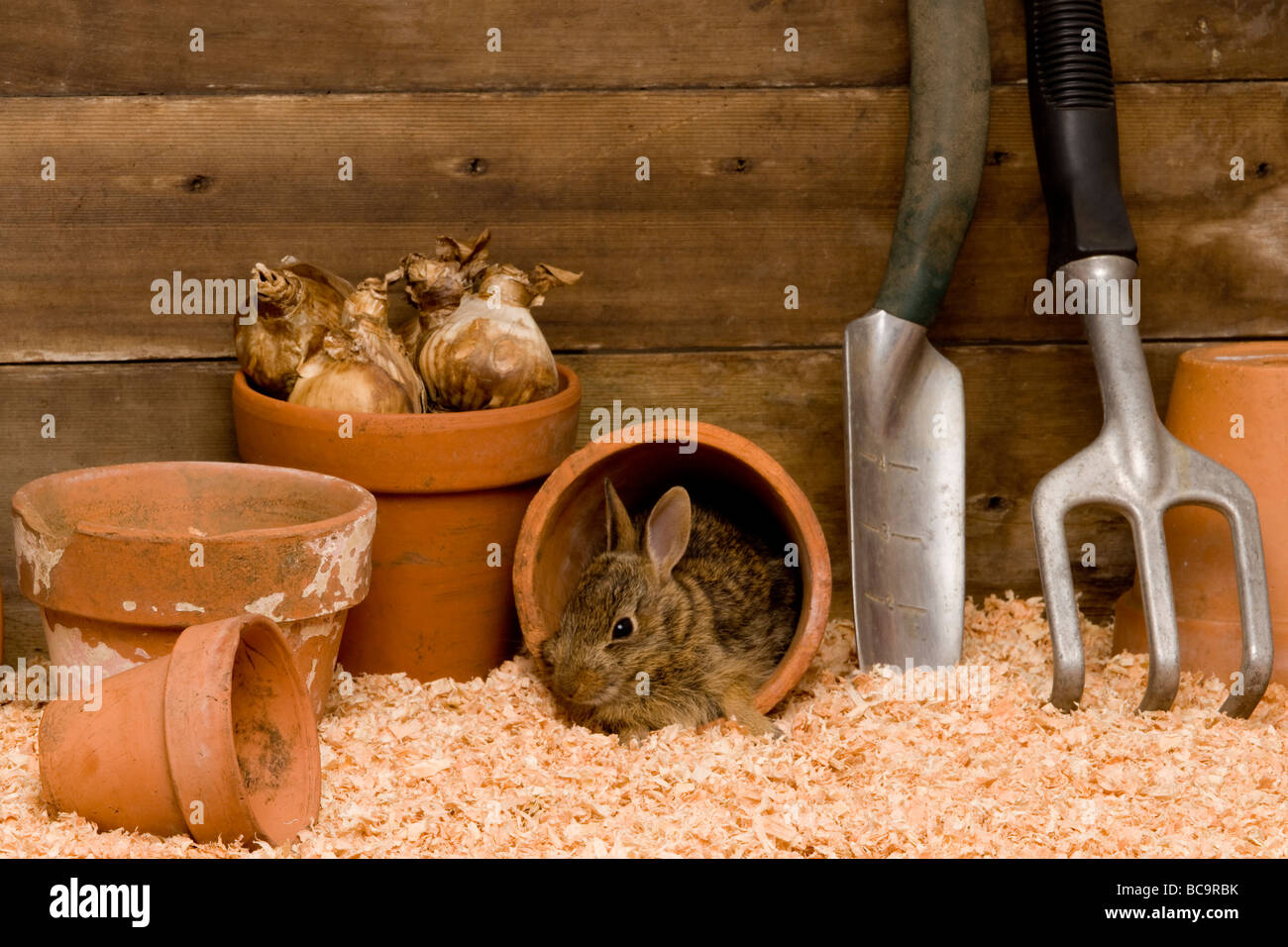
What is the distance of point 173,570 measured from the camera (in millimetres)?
1639

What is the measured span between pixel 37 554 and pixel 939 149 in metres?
1.41

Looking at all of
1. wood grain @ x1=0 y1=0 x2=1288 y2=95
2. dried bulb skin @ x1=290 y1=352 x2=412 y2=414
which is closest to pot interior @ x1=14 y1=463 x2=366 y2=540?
dried bulb skin @ x1=290 y1=352 x2=412 y2=414

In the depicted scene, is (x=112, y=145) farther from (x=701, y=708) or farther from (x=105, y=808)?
(x=701, y=708)

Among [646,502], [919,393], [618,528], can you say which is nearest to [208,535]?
[618,528]

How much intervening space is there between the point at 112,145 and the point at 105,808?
43.3 inches

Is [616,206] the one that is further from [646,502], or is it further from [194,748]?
[194,748]

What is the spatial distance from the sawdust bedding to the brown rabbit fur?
0.14ft

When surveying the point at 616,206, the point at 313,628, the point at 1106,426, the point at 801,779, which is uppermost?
the point at 616,206

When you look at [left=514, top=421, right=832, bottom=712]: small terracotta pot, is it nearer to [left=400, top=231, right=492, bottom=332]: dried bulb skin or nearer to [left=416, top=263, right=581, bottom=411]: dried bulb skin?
[left=416, top=263, right=581, bottom=411]: dried bulb skin

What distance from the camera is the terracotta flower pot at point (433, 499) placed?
74.9 inches

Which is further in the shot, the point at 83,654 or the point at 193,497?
the point at 193,497

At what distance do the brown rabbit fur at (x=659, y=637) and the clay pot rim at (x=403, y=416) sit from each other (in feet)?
0.54

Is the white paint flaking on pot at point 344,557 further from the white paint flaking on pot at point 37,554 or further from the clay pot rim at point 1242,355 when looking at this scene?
the clay pot rim at point 1242,355

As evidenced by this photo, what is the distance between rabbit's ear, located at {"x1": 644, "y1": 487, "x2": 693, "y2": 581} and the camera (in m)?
1.96
